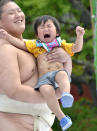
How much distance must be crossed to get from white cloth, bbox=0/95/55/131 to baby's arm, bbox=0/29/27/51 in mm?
420

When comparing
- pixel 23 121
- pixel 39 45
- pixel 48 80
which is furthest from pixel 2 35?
pixel 23 121

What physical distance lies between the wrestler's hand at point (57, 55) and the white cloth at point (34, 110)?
37cm

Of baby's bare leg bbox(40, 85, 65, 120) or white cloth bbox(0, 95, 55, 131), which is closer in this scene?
baby's bare leg bbox(40, 85, 65, 120)

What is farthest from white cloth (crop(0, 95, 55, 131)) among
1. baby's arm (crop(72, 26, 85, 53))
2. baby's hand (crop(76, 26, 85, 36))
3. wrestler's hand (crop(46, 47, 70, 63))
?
baby's hand (crop(76, 26, 85, 36))

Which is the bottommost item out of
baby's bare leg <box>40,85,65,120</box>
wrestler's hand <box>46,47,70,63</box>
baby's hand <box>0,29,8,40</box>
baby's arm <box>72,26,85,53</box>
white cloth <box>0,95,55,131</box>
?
white cloth <box>0,95,55,131</box>

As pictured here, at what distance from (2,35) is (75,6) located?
22.2 ft

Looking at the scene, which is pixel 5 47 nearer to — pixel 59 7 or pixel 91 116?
pixel 59 7

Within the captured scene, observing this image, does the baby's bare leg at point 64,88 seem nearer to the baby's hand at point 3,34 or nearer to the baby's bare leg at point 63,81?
the baby's bare leg at point 63,81

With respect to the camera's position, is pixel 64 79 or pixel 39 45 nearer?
pixel 64 79

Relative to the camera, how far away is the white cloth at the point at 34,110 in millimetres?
2908

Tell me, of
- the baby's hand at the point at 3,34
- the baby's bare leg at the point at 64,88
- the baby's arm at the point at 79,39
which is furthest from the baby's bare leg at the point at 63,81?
the baby's hand at the point at 3,34

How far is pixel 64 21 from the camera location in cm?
947

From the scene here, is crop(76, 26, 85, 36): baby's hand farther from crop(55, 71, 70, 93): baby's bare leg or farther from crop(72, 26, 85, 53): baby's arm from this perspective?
crop(55, 71, 70, 93): baby's bare leg

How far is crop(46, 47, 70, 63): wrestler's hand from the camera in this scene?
2932 millimetres
